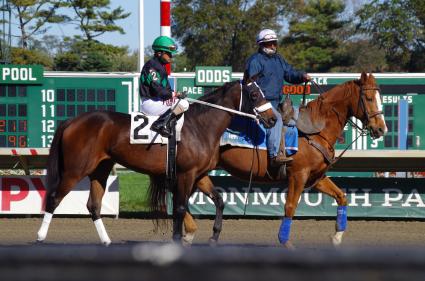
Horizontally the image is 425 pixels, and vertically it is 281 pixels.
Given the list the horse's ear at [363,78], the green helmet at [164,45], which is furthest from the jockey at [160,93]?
the horse's ear at [363,78]

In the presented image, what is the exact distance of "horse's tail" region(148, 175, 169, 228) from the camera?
8891 mm

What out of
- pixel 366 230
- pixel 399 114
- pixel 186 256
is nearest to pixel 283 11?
pixel 399 114

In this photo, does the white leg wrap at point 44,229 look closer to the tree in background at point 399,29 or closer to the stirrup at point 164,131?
the stirrup at point 164,131

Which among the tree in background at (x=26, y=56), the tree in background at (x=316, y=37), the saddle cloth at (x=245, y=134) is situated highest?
the tree in background at (x=316, y=37)

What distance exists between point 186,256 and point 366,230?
10213 millimetres

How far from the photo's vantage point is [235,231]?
36.8 ft

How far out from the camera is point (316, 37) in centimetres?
5034

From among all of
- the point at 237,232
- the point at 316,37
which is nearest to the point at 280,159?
the point at 237,232

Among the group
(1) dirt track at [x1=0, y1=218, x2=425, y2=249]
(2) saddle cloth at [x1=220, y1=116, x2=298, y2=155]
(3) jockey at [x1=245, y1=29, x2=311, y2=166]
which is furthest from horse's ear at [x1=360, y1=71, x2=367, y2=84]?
(1) dirt track at [x1=0, y1=218, x2=425, y2=249]

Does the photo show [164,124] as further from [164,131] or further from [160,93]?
[160,93]

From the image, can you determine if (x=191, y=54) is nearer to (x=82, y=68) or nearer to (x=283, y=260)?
(x=82, y=68)

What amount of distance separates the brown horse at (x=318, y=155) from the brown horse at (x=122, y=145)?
438mm

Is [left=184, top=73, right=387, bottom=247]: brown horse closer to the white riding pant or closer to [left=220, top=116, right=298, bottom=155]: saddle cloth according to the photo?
[left=220, top=116, right=298, bottom=155]: saddle cloth

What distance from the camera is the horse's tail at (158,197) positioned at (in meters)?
8.89
